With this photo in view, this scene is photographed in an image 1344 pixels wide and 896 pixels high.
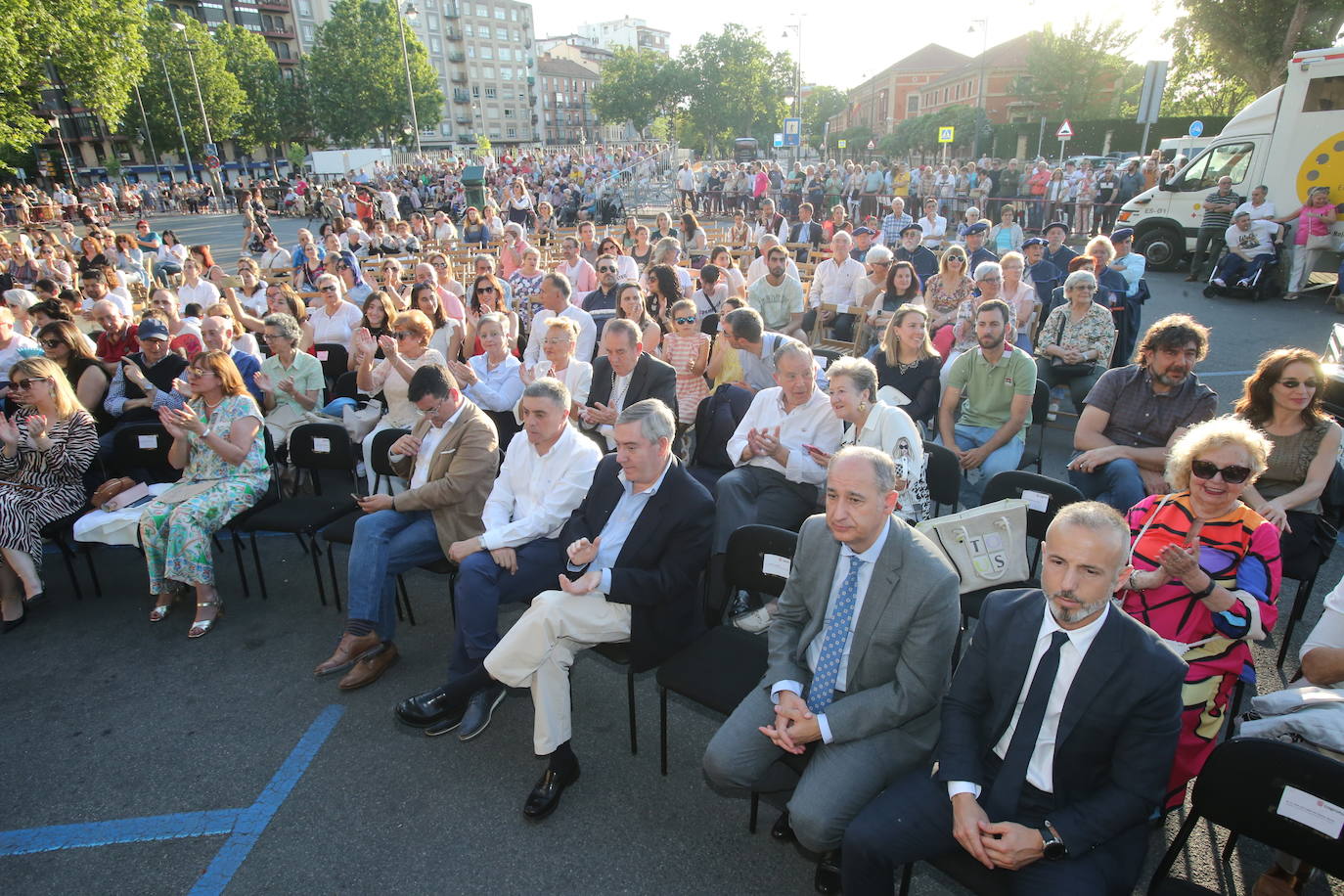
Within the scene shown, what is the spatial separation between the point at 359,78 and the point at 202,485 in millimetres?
60364

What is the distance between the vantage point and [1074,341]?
6.11m

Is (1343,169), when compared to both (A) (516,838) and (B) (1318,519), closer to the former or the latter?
(B) (1318,519)

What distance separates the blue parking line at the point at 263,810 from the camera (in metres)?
2.72

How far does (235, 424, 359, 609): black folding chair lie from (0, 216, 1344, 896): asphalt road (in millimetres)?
471

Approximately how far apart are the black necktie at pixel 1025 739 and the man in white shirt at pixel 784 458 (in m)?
2.01

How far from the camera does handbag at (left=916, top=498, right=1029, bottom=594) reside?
3.22 metres

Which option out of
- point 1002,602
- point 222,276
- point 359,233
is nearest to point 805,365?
point 1002,602

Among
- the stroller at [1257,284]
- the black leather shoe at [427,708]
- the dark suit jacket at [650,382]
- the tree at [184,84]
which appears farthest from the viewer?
the tree at [184,84]

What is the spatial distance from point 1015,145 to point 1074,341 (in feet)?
130

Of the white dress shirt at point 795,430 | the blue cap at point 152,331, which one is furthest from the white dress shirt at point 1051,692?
the blue cap at point 152,331

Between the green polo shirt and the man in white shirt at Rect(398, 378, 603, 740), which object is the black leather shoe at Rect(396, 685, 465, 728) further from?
the green polo shirt

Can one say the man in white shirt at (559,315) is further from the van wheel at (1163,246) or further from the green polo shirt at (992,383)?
the van wheel at (1163,246)

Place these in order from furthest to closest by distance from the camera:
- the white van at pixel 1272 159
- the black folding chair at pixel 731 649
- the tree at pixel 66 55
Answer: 1. the tree at pixel 66 55
2. the white van at pixel 1272 159
3. the black folding chair at pixel 731 649

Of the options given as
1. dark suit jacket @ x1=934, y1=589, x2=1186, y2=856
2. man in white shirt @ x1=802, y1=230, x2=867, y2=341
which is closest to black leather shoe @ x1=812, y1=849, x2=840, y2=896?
dark suit jacket @ x1=934, y1=589, x2=1186, y2=856
